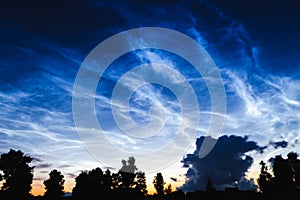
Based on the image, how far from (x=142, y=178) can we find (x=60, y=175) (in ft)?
85.9

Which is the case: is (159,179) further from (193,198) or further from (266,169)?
(193,198)

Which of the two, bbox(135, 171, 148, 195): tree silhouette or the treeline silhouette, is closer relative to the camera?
the treeline silhouette

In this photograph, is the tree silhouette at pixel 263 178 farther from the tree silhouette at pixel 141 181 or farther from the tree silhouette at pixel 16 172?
the tree silhouette at pixel 16 172

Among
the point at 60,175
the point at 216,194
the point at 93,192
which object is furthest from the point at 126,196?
the point at 60,175

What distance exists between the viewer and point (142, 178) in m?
92.7

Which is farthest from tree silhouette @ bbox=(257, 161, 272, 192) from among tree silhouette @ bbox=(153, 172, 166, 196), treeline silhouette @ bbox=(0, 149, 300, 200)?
tree silhouette @ bbox=(153, 172, 166, 196)

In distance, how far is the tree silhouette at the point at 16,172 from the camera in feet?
231

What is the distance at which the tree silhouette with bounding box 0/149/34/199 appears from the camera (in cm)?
7038

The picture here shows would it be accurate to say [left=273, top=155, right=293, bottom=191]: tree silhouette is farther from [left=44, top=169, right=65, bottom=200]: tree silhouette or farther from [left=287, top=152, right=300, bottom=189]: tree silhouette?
[left=44, top=169, right=65, bottom=200]: tree silhouette

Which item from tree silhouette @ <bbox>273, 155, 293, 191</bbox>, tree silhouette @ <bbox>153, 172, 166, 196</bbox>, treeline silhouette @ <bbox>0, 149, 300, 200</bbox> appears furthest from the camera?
tree silhouette @ <bbox>153, 172, 166, 196</bbox>

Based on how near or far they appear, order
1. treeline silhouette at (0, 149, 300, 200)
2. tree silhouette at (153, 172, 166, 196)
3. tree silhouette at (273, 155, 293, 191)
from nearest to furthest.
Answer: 1. treeline silhouette at (0, 149, 300, 200)
2. tree silhouette at (273, 155, 293, 191)
3. tree silhouette at (153, 172, 166, 196)

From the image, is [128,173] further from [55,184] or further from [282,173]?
[282,173]

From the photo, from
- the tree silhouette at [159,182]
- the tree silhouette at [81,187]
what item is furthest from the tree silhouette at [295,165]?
the tree silhouette at [81,187]

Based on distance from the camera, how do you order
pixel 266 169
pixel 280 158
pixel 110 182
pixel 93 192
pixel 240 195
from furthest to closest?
1. pixel 266 169
2. pixel 110 182
3. pixel 280 158
4. pixel 93 192
5. pixel 240 195
